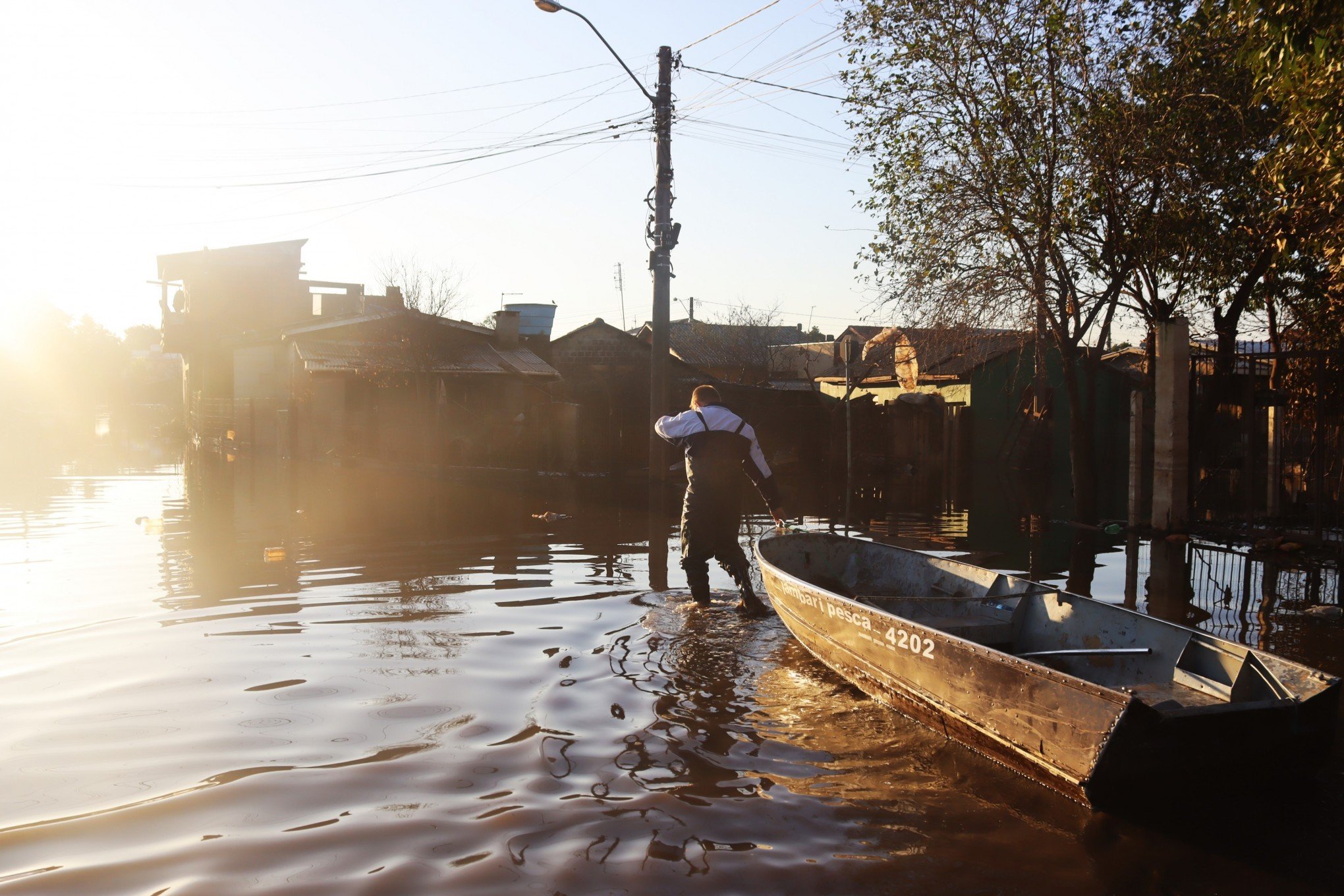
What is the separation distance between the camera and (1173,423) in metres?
13.8

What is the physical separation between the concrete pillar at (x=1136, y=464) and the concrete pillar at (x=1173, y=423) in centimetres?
126

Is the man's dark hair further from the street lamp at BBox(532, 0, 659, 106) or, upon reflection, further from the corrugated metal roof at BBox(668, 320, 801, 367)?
the corrugated metal roof at BBox(668, 320, 801, 367)

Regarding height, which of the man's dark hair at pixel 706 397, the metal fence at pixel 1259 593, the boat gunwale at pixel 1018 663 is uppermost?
the man's dark hair at pixel 706 397

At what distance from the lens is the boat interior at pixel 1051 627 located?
5.19 meters

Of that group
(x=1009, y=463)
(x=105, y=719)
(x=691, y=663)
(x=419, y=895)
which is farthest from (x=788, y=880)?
(x=1009, y=463)

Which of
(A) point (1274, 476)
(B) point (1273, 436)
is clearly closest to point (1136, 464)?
(A) point (1274, 476)

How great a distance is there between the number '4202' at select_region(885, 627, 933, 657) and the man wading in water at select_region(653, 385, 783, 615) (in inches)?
124

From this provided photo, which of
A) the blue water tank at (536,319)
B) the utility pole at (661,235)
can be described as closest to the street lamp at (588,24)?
the utility pole at (661,235)

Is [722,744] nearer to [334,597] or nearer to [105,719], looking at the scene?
[105,719]

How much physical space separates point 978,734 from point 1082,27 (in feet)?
39.7

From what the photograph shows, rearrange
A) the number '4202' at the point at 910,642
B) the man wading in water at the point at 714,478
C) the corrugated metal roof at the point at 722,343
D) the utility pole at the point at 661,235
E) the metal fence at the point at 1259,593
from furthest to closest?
the corrugated metal roof at the point at 722,343 < the utility pole at the point at 661,235 < the man wading in water at the point at 714,478 < the metal fence at the point at 1259,593 < the number '4202' at the point at 910,642

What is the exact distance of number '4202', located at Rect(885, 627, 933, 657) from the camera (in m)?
5.77

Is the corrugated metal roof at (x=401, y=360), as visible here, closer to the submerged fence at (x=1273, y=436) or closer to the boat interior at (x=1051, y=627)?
the submerged fence at (x=1273, y=436)

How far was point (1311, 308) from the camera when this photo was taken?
1456cm
